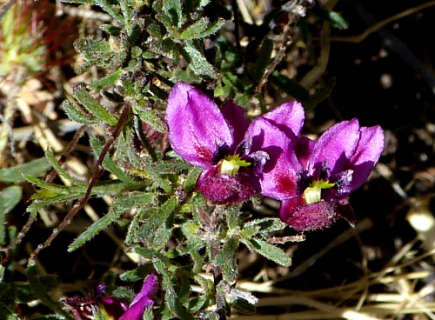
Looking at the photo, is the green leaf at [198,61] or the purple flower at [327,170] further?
the green leaf at [198,61]

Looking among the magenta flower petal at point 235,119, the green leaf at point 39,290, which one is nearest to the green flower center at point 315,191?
the magenta flower petal at point 235,119

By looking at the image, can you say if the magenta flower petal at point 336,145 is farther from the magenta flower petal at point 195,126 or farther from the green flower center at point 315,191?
the magenta flower petal at point 195,126

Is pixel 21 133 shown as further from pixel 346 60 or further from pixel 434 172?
pixel 434 172

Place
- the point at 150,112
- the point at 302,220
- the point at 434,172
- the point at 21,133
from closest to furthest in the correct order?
the point at 302,220 < the point at 150,112 < the point at 21,133 < the point at 434,172

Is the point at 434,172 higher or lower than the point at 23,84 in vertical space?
lower

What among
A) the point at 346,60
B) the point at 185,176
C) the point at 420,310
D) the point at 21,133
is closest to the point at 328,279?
the point at 420,310
